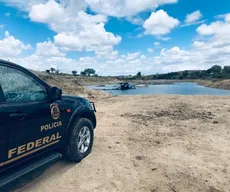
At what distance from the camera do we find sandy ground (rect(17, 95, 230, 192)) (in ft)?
11.8

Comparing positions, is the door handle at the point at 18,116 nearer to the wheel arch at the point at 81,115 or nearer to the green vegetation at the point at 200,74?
the wheel arch at the point at 81,115

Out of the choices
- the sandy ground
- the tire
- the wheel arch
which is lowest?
the sandy ground

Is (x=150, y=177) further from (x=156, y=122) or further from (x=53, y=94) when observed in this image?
(x=156, y=122)

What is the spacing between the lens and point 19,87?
3258 mm

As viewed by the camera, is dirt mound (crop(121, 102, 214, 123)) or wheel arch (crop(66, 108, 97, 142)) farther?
dirt mound (crop(121, 102, 214, 123))

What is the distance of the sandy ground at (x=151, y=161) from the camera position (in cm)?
359

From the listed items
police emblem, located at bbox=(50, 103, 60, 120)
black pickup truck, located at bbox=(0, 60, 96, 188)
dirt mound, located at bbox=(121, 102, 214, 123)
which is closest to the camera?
black pickup truck, located at bbox=(0, 60, 96, 188)

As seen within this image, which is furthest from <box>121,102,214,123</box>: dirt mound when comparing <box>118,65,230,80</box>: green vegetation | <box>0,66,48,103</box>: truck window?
<box>118,65,230,80</box>: green vegetation

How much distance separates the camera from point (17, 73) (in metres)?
3.22

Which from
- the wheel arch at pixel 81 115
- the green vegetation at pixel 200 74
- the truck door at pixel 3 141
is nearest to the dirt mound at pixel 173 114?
the wheel arch at pixel 81 115

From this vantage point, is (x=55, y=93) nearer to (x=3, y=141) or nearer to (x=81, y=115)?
(x=81, y=115)

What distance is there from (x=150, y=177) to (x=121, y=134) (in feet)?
8.80

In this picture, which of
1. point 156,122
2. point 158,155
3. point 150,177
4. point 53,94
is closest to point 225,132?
point 156,122

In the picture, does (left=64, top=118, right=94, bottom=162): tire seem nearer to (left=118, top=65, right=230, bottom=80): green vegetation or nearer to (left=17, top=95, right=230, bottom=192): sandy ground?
(left=17, top=95, right=230, bottom=192): sandy ground
